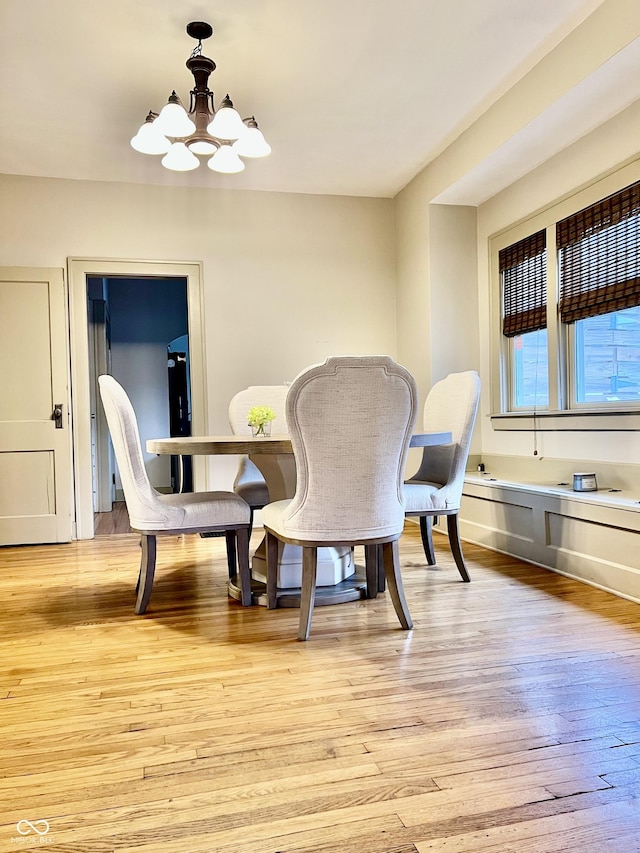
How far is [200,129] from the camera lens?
309 centimetres

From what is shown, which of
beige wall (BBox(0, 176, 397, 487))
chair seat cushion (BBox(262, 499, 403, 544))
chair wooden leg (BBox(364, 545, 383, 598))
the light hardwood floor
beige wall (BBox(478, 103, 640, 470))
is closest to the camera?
the light hardwood floor

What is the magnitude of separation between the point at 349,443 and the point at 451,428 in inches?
45.2

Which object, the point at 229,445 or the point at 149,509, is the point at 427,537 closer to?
the point at 229,445

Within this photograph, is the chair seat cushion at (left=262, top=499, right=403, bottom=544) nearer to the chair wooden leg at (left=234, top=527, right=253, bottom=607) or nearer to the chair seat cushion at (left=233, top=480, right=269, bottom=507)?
the chair wooden leg at (left=234, top=527, right=253, bottom=607)

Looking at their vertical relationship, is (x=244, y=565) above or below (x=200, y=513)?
below

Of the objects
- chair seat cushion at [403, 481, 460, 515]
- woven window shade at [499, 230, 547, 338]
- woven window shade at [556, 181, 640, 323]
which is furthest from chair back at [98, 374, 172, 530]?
woven window shade at [499, 230, 547, 338]

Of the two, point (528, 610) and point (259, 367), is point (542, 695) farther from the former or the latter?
point (259, 367)

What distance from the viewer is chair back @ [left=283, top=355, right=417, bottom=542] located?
2.16 metres

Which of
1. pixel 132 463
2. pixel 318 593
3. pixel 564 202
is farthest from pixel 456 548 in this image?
pixel 564 202

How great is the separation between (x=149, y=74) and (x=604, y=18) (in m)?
2.25

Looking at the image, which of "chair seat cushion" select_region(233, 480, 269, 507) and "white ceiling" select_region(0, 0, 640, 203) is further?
"chair seat cushion" select_region(233, 480, 269, 507)

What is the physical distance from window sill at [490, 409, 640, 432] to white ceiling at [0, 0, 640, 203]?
5.28ft

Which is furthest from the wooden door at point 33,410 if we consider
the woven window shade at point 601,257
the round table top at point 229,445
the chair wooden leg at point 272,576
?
the woven window shade at point 601,257

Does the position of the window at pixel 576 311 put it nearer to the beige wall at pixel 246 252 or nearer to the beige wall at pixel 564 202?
the beige wall at pixel 564 202
